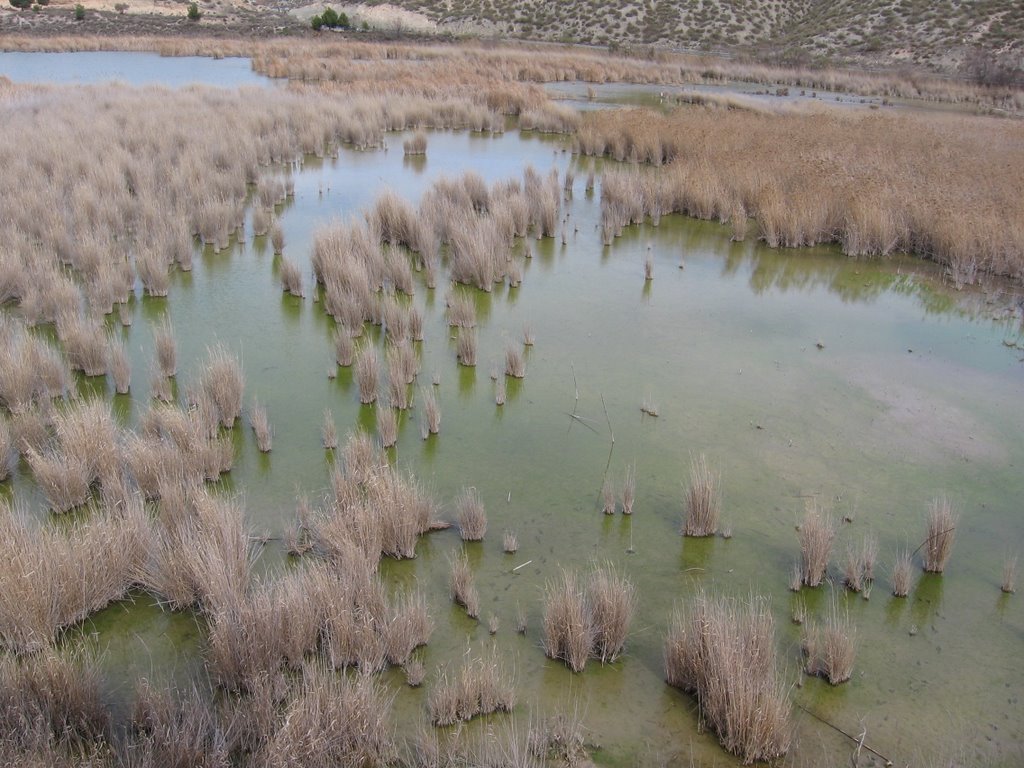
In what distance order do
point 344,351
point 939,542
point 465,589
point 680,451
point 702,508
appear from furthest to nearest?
point 344,351 → point 680,451 → point 702,508 → point 939,542 → point 465,589

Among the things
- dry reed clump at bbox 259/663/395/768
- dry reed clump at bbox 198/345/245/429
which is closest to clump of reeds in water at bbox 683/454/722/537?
dry reed clump at bbox 259/663/395/768

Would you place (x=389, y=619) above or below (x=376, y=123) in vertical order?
below

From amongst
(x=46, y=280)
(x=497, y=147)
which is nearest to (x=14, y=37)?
(x=497, y=147)

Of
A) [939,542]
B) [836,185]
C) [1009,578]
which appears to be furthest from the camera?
[836,185]

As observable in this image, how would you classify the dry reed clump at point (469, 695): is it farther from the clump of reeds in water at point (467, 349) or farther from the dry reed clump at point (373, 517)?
the clump of reeds in water at point (467, 349)

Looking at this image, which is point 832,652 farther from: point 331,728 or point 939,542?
point 331,728

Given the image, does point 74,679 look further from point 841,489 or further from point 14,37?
point 14,37

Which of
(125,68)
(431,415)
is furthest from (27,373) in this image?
(125,68)
